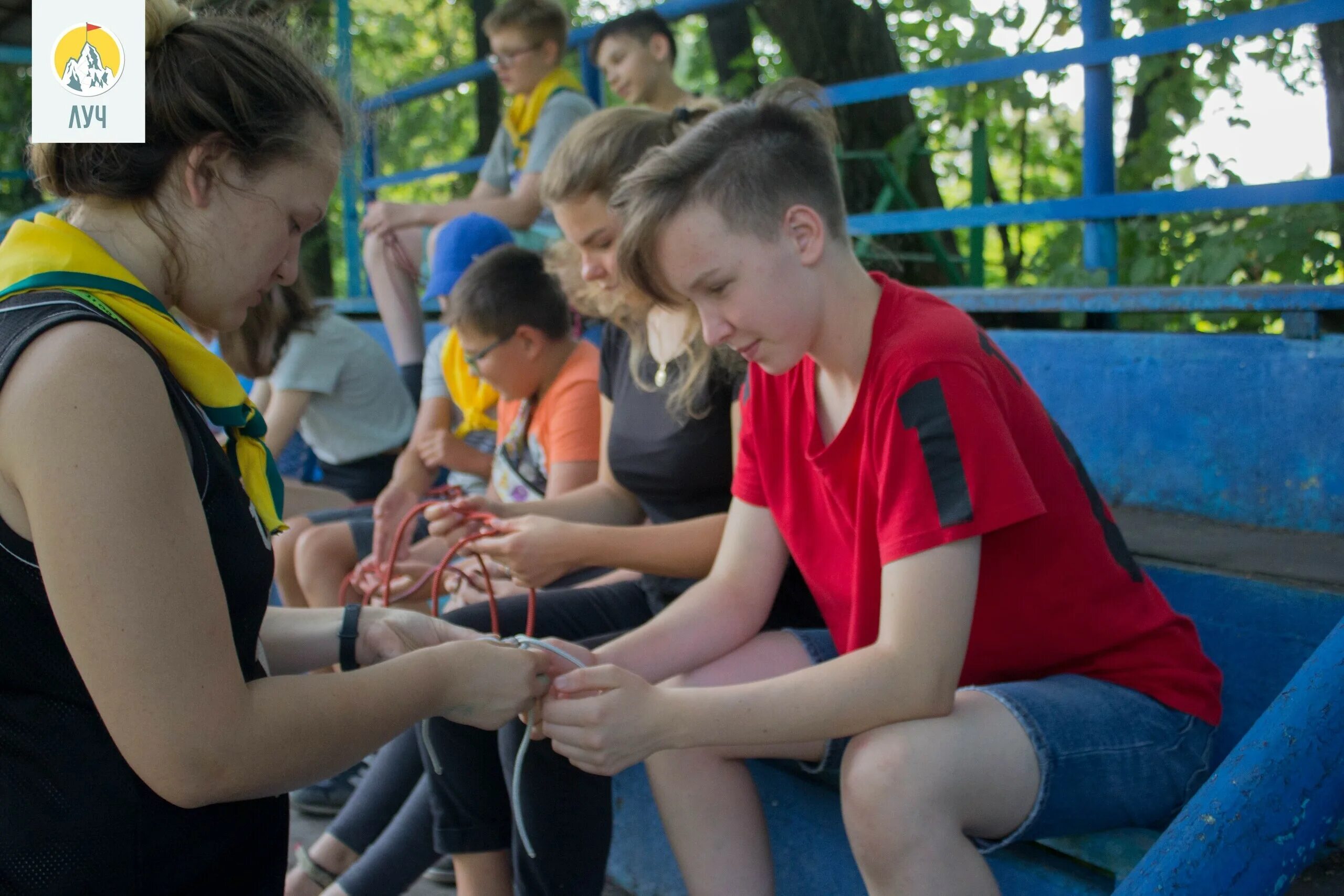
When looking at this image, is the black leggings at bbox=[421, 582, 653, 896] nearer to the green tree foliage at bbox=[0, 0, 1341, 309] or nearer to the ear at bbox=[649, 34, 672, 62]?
the green tree foliage at bbox=[0, 0, 1341, 309]

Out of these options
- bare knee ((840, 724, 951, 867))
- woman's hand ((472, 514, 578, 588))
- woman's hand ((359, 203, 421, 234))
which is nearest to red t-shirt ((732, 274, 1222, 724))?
bare knee ((840, 724, 951, 867))

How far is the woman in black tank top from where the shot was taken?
1186 mm

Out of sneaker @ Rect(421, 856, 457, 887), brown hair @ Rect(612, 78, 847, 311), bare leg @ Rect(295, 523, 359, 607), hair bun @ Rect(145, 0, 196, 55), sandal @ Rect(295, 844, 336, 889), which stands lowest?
sneaker @ Rect(421, 856, 457, 887)

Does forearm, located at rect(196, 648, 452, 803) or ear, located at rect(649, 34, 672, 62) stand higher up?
ear, located at rect(649, 34, 672, 62)

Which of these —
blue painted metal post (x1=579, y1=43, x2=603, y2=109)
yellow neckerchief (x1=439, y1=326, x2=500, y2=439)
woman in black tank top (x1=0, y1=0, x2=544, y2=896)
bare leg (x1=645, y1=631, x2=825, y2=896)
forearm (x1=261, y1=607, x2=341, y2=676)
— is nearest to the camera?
woman in black tank top (x1=0, y1=0, x2=544, y2=896)

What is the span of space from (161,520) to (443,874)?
1.80 metres

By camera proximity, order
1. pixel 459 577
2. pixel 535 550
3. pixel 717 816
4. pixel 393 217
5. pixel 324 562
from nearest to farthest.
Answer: pixel 717 816
pixel 535 550
pixel 459 577
pixel 324 562
pixel 393 217

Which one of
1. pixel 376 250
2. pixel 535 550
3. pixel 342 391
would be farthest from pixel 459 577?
pixel 376 250

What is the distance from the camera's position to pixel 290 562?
3.43 m

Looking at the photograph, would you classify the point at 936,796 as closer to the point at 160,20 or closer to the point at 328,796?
the point at 160,20

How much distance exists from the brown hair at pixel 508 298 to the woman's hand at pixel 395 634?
127 centimetres

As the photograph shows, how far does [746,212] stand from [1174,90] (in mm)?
3006

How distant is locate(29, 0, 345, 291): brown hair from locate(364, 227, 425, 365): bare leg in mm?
3595

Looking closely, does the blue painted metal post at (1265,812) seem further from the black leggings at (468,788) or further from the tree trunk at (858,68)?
the tree trunk at (858,68)
